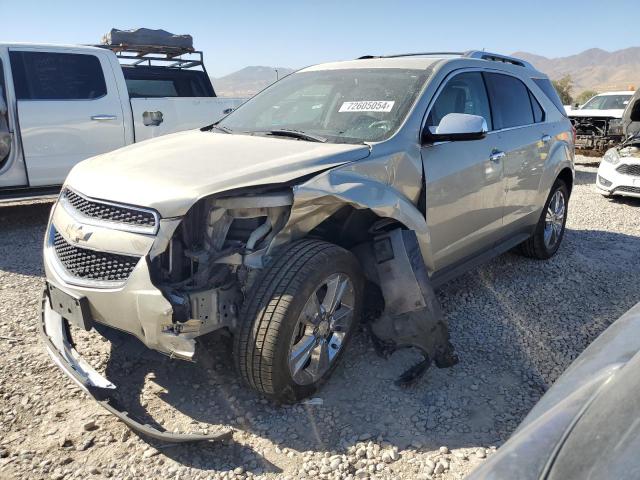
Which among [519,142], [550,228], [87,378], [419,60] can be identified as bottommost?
[550,228]

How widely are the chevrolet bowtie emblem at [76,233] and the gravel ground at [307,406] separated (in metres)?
0.63

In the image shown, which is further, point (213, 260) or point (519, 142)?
point (519, 142)

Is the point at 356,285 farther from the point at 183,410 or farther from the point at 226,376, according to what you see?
the point at 183,410

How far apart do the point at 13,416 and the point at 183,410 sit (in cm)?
85

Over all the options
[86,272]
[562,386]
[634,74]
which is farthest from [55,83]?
[634,74]

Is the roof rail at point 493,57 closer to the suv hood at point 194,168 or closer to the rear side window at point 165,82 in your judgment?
the suv hood at point 194,168

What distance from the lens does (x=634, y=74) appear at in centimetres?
11906

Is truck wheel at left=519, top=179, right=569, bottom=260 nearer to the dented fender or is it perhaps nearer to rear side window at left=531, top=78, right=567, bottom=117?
rear side window at left=531, top=78, right=567, bottom=117

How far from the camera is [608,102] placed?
16250 millimetres

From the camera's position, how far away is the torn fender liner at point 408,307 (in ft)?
10.1

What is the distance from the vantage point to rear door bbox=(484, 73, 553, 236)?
4.32 metres

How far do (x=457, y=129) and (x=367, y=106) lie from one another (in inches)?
24.2

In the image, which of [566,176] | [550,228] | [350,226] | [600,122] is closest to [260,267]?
[350,226]

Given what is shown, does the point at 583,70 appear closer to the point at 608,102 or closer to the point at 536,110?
the point at 608,102
